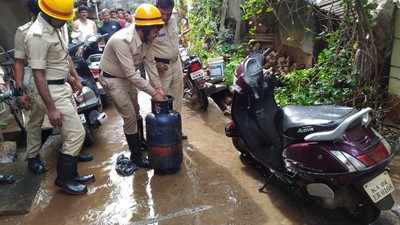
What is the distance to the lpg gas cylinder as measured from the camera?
427 cm

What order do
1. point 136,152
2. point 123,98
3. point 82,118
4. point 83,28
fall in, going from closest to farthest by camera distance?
1. point 123,98
2. point 136,152
3. point 82,118
4. point 83,28

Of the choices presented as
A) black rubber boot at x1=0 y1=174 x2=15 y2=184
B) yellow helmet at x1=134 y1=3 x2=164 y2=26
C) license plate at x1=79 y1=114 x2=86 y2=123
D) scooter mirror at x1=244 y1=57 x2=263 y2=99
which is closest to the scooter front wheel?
license plate at x1=79 y1=114 x2=86 y2=123

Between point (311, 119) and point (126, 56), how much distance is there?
6.57 ft

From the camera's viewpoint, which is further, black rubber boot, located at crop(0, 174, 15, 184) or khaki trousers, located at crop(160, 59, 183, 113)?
khaki trousers, located at crop(160, 59, 183, 113)

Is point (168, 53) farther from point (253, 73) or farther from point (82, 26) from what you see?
point (82, 26)

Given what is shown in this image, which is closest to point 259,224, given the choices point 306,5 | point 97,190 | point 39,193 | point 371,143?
point 371,143

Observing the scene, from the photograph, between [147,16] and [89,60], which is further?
[89,60]

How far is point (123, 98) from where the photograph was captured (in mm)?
4469

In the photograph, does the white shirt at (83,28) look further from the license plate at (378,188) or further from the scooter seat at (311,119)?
the license plate at (378,188)

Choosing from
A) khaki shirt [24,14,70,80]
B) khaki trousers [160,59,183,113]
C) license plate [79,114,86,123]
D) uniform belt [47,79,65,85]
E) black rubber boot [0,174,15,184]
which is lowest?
black rubber boot [0,174,15,184]

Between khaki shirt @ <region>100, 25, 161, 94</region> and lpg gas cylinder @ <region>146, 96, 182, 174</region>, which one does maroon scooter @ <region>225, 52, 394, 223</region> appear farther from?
khaki shirt @ <region>100, 25, 161, 94</region>

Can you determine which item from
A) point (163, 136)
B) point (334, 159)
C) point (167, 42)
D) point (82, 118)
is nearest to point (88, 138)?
point (82, 118)

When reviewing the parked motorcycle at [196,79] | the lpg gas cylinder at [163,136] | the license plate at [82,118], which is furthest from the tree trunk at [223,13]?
the lpg gas cylinder at [163,136]

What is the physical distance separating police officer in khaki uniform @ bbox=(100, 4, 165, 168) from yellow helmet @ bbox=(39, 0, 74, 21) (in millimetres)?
706
